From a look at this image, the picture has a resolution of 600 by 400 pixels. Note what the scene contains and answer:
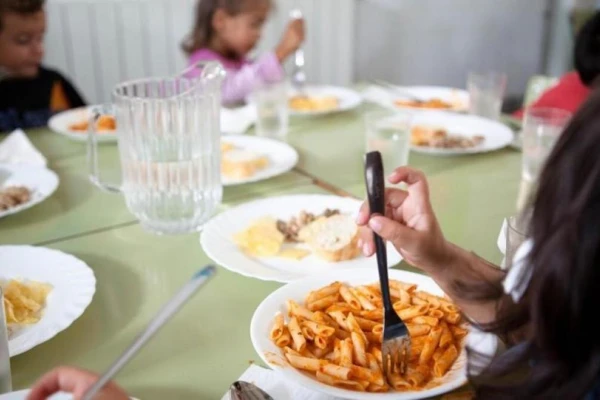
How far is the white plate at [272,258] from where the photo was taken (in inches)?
35.4

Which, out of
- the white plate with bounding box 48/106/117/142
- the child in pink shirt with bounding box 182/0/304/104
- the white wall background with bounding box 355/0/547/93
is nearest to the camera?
the white plate with bounding box 48/106/117/142

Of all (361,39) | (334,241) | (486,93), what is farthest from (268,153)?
(361,39)

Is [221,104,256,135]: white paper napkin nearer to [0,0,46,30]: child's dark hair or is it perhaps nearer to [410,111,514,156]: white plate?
[410,111,514,156]: white plate

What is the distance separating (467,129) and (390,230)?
2.87 feet

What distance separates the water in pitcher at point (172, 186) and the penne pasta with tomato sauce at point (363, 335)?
1.05 feet

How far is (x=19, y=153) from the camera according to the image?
1.34 m

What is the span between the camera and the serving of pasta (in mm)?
662

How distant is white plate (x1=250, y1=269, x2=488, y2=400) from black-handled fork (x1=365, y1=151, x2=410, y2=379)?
0.05 meters

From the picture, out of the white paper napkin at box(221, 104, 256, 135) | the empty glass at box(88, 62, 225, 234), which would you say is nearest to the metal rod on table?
the empty glass at box(88, 62, 225, 234)

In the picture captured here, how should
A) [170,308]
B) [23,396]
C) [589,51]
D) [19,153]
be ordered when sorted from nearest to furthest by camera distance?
[170,308]
[23,396]
[19,153]
[589,51]

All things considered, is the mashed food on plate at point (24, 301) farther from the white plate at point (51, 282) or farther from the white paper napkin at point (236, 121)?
the white paper napkin at point (236, 121)

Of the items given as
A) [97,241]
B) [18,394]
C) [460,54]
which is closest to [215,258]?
[97,241]

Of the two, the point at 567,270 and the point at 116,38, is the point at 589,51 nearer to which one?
the point at 567,270

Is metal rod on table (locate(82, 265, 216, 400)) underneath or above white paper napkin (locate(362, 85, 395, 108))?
above
